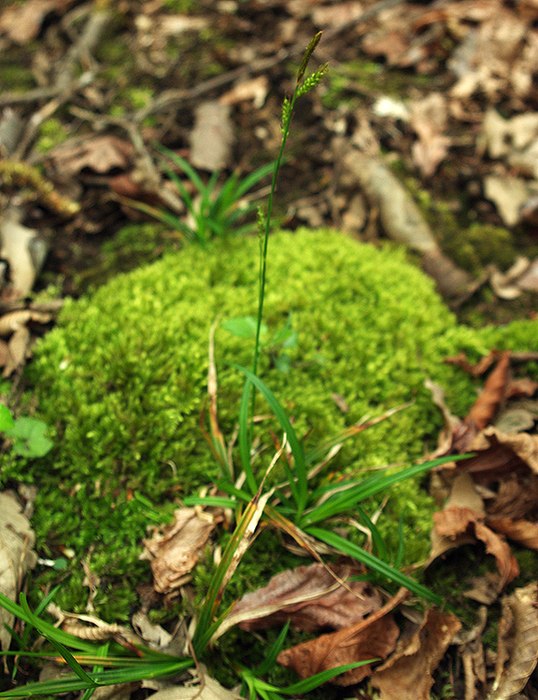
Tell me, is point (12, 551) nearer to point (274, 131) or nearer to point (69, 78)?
point (274, 131)

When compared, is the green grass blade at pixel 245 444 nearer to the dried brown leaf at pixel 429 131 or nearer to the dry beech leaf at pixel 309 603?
the dry beech leaf at pixel 309 603

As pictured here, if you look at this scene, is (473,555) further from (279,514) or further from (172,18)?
(172,18)

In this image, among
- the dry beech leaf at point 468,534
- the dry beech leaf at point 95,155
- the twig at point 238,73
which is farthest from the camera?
the twig at point 238,73

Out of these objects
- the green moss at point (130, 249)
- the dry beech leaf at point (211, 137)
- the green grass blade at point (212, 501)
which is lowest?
the green grass blade at point (212, 501)

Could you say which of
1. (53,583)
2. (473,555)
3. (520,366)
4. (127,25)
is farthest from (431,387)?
(127,25)

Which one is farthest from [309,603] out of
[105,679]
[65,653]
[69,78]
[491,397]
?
[69,78]

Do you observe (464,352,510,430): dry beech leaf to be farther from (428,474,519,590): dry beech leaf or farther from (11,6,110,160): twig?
(11,6,110,160): twig

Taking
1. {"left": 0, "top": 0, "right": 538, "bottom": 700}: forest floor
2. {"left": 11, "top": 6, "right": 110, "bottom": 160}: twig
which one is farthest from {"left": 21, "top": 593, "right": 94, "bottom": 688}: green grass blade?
{"left": 11, "top": 6, "right": 110, "bottom": 160}: twig

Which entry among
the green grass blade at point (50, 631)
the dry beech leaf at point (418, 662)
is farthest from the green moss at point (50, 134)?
the dry beech leaf at point (418, 662)
